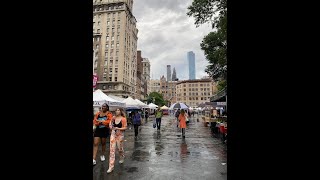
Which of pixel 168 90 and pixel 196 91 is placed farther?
pixel 168 90

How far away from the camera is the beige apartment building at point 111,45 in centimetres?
7456

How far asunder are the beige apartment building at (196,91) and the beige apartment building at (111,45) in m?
83.2

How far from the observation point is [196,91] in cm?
15675

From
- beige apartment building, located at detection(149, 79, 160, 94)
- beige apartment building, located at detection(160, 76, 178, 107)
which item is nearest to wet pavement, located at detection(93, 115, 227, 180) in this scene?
beige apartment building, located at detection(160, 76, 178, 107)

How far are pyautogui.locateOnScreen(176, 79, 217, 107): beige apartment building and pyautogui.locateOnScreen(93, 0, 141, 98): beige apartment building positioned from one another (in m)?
83.2

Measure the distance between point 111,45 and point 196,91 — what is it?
296 feet

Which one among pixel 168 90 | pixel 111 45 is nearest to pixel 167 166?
pixel 111 45

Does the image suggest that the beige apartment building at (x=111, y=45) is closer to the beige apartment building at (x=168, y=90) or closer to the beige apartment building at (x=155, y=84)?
the beige apartment building at (x=155, y=84)

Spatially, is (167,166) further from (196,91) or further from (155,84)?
(155,84)

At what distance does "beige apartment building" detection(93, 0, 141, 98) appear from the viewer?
7456 cm

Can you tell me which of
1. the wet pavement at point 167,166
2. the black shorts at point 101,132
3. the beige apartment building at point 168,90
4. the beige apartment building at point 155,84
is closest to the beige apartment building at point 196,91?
the beige apartment building at point 168,90
